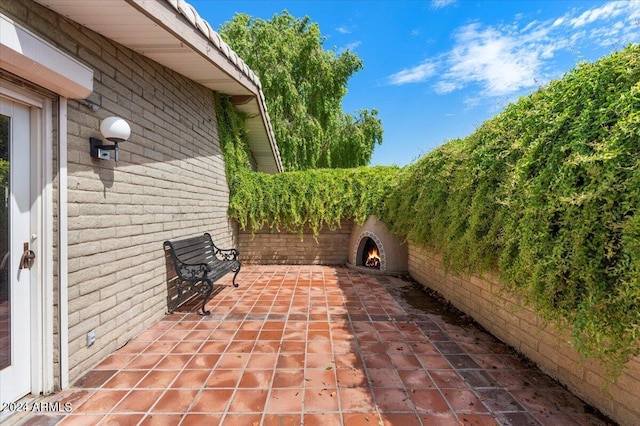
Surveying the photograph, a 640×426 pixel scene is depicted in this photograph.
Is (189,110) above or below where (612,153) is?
above

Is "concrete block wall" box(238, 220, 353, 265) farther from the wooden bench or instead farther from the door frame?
the door frame

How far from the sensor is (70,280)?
2.54 metres

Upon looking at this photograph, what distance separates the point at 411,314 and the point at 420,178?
276 centimetres

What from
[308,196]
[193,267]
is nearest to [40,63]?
[193,267]

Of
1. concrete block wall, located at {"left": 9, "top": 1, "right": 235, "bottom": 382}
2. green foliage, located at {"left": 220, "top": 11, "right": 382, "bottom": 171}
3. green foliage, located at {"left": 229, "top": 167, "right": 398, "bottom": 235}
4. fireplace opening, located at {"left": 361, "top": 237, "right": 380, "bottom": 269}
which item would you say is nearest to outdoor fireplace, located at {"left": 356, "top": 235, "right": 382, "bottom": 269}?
fireplace opening, located at {"left": 361, "top": 237, "right": 380, "bottom": 269}

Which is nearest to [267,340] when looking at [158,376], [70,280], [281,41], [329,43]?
[158,376]

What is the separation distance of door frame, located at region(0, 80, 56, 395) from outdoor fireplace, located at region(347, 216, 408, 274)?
6.20m

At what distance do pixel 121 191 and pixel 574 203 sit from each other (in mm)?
4545

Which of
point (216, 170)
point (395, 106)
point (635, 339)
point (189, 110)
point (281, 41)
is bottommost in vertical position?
point (635, 339)

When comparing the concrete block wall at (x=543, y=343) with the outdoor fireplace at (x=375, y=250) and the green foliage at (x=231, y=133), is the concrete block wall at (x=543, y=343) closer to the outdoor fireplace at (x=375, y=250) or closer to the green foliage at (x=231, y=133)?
the outdoor fireplace at (x=375, y=250)

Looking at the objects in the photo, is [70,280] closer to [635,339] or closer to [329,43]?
[635,339]

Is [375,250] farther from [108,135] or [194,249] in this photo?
[108,135]

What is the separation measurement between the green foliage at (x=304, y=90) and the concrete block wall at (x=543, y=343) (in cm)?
1074

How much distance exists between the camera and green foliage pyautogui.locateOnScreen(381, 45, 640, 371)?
1.87 m
